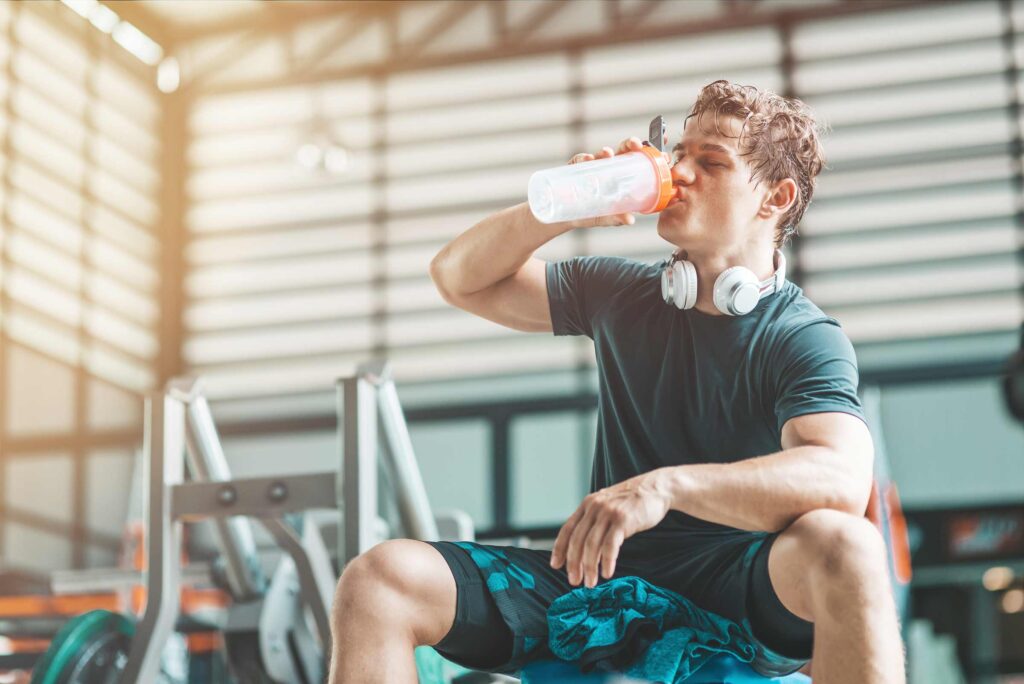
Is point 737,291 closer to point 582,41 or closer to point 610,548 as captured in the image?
point 610,548

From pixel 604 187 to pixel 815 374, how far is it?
13.6 inches

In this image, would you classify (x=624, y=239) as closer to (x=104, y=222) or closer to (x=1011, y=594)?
(x=1011, y=594)

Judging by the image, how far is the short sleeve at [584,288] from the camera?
173cm

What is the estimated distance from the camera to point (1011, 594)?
205 inches

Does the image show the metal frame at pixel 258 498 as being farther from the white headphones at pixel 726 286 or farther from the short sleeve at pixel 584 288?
the white headphones at pixel 726 286

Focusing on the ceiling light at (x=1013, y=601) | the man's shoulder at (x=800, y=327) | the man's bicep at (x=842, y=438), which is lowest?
the ceiling light at (x=1013, y=601)

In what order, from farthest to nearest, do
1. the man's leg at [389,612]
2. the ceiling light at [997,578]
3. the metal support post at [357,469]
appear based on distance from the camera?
the ceiling light at [997,578] → the metal support post at [357,469] → the man's leg at [389,612]

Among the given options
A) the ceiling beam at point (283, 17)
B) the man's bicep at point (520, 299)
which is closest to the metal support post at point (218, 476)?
the man's bicep at point (520, 299)

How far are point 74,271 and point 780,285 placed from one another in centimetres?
599

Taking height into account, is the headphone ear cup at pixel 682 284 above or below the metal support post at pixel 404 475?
above

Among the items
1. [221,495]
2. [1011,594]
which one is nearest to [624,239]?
[1011,594]

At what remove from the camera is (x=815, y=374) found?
1.42 m

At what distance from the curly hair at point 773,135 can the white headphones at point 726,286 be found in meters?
0.12

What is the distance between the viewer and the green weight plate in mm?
2506
